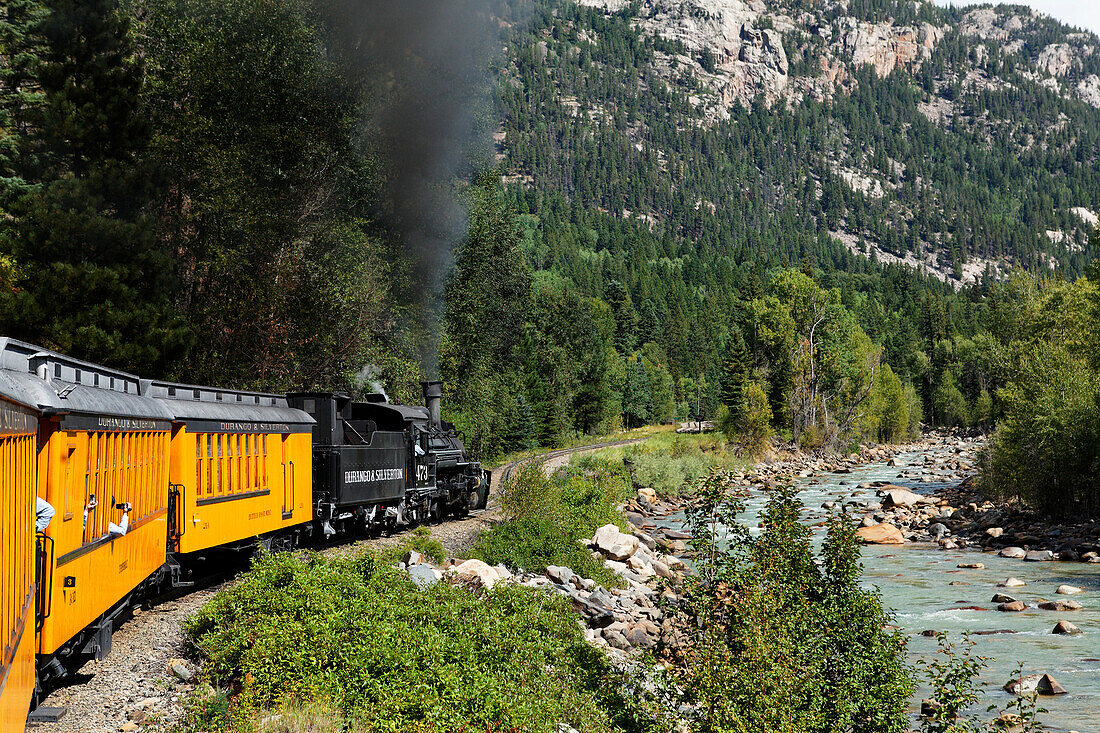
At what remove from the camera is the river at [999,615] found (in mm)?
15961

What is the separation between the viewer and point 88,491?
902 cm

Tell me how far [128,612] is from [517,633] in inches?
219

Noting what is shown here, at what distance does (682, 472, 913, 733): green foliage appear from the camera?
1068 centimetres

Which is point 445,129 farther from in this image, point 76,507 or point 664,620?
point 76,507

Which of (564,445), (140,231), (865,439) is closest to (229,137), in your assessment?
(140,231)

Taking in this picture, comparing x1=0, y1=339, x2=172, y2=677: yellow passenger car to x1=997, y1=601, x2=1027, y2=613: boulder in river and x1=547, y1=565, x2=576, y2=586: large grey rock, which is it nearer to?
x1=547, y1=565, x2=576, y2=586: large grey rock

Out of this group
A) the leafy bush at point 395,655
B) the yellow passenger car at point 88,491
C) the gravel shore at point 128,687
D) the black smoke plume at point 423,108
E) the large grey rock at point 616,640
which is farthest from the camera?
the black smoke plume at point 423,108

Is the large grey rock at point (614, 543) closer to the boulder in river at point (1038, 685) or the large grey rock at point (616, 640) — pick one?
the large grey rock at point (616, 640)

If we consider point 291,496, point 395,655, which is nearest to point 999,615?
point 291,496

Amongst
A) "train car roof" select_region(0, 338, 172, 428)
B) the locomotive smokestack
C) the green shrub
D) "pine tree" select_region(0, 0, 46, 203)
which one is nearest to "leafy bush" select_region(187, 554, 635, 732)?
"train car roof" select_region(0, 338, 172, 428)

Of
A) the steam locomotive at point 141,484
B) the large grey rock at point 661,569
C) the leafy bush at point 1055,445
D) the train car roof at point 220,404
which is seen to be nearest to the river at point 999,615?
the large grey rock at point 661,569

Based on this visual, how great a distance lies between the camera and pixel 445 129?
42.8m

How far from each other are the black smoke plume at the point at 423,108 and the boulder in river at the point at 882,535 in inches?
775

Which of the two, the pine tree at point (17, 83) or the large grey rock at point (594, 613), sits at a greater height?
the pine tree at point (17, 83)
